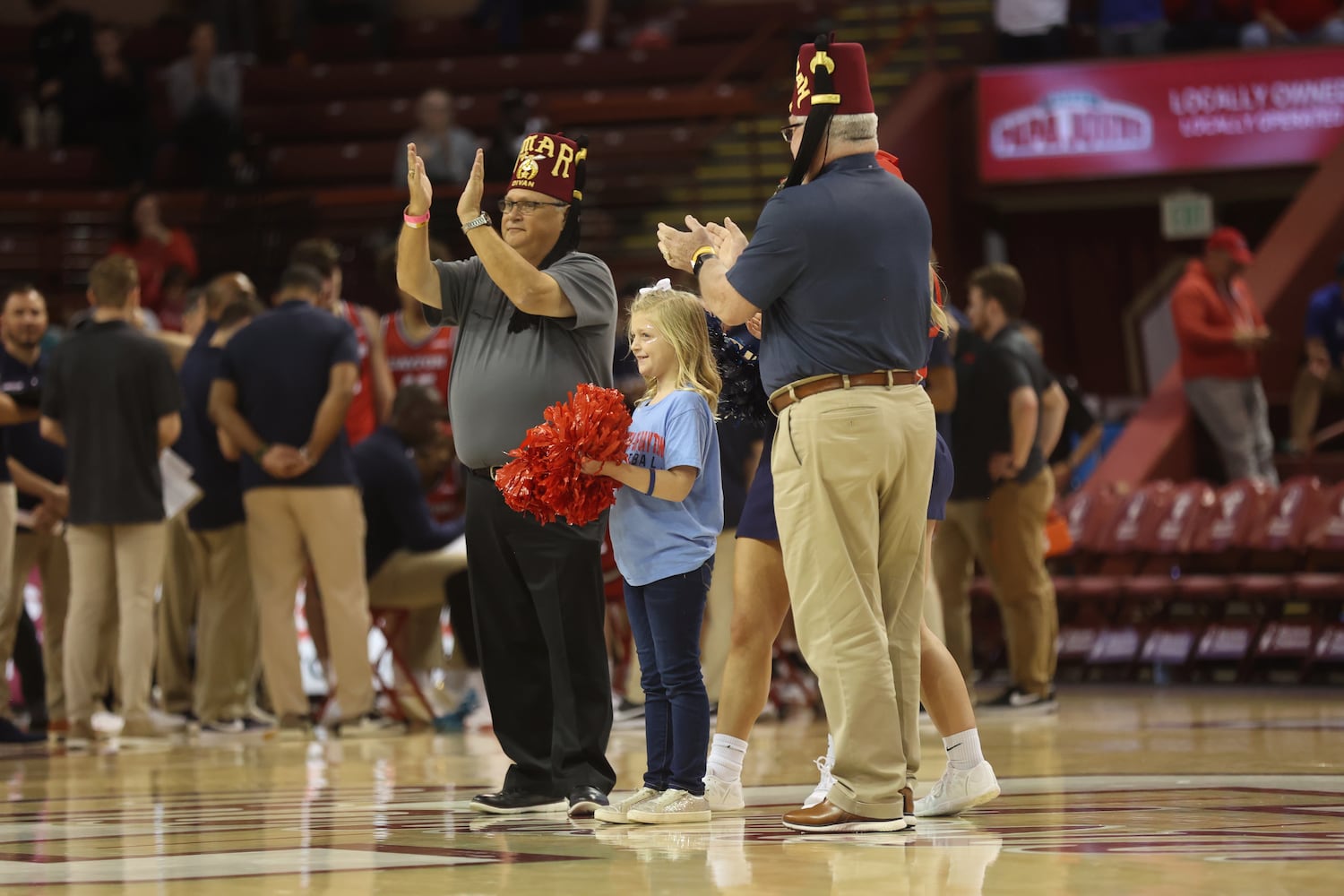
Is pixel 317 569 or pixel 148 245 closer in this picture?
pixel 317 569

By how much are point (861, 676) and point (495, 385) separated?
4.82 feet

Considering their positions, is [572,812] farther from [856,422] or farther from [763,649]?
[856,422]

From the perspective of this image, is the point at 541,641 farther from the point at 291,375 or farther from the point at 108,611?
the point at 108,611

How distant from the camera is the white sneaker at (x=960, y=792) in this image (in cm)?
504

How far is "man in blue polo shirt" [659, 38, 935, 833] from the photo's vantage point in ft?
15.2

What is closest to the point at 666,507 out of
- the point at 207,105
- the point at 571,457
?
the point at 571,457

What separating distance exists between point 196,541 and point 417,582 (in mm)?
1120

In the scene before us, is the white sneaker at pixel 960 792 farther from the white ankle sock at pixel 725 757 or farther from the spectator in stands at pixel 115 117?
the spectator in stands at pixel 115 117

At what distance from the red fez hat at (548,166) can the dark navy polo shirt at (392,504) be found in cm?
353

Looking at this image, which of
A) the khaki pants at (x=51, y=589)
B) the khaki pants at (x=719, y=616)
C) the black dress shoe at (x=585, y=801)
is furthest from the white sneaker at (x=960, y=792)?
the khaki pants at (x=51, y=589)

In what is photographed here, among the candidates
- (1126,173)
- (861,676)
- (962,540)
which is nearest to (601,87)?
(1126,173)

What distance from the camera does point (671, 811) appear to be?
5.00 m

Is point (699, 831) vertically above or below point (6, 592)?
below

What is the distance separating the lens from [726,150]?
651 inches
